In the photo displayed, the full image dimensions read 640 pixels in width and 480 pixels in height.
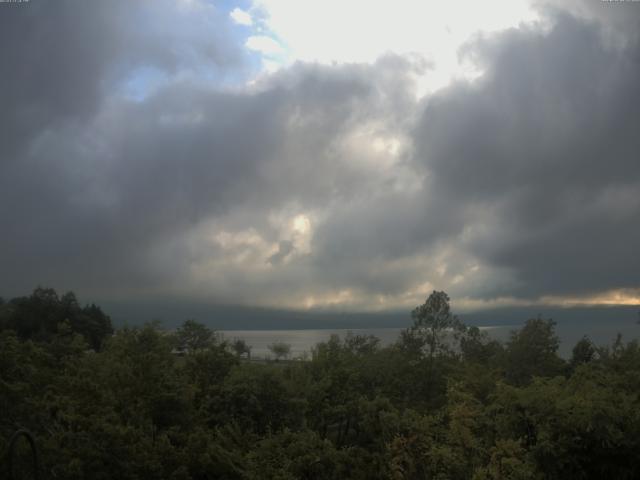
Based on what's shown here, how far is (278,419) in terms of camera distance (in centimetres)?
2545

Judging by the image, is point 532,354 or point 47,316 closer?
point 532,354

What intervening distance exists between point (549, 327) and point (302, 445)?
26.4 meters

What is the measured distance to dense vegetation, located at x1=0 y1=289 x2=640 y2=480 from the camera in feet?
58.5

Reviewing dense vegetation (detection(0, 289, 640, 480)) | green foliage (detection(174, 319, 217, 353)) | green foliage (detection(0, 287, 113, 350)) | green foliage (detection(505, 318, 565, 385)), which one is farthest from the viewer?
green foliage (detection(0, 287, 113, 350))

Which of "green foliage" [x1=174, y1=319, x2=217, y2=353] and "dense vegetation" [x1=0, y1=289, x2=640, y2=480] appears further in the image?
"green foliage" [x1=174, y1=319, x2=217, y2=353]

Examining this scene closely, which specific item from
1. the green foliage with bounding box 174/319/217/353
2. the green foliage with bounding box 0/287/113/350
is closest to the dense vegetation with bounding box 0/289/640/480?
the green foliage with bounding box 174/319/217/353

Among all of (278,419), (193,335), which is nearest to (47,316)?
(193,335)

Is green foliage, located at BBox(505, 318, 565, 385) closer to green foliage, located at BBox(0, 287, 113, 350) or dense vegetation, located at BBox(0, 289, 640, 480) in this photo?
dense vegetation, located at BBox(0, 289, 640, 480)

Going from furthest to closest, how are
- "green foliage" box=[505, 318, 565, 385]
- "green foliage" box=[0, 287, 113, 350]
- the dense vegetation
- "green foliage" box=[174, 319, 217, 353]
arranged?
"green foliage" box=[0, 287, 113, 350] → "green foliage" box=[505, 318, 565, 385] → "green foliage" box=[174, 319, 217, 353] → the dense vegetation

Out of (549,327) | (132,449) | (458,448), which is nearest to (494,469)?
(458,448)

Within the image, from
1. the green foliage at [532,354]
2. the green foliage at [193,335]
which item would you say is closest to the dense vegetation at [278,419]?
the green foliage at [193,335]

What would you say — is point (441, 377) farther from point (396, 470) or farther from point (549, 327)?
point (396, 470)

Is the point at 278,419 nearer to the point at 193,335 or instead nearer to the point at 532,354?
the point at 193,335

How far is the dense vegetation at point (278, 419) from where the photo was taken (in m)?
17.8
